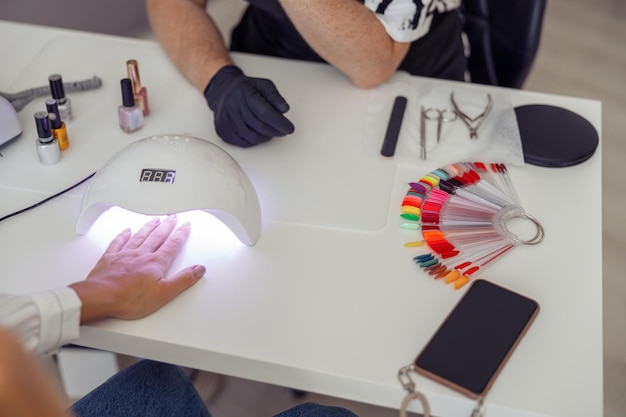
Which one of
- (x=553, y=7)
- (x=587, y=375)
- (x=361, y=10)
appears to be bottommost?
(x=553, y=7)

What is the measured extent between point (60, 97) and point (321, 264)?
499 millimetres

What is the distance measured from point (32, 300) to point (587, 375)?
602 millimetres

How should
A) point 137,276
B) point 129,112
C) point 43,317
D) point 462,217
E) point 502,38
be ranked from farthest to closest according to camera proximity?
point 502,38, point 129,112, point 462,217, point 137,276, point 43,317

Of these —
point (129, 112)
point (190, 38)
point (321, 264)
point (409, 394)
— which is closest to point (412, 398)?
point (409, 394)

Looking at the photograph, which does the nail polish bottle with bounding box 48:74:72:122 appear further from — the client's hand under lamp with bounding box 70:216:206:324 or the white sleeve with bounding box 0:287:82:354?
the white sleeve with bounding box 0:287:82:354

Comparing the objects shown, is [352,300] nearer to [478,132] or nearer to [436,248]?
[436,248]

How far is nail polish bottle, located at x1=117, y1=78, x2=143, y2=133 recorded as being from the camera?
3.68ft

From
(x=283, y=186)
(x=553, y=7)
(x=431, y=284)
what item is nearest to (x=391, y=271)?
(x=431, y=284)

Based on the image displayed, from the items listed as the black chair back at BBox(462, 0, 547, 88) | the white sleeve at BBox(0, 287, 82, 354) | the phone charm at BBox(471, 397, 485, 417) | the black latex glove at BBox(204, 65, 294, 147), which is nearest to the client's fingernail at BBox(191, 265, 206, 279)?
the white sleeve at BBox(0, 287, 82, 354)

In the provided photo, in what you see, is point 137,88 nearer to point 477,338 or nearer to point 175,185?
point 175,185

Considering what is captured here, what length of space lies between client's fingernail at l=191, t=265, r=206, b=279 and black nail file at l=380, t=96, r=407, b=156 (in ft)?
1.12

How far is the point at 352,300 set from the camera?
0.92 m

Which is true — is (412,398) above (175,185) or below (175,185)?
below

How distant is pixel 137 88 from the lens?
1171mm
